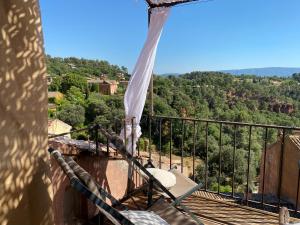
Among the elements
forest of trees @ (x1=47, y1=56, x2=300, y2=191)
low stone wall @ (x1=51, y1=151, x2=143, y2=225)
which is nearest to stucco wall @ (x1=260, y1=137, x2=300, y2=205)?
forest of trees @ (x1=47, y1=56, x2=300, y2=191)

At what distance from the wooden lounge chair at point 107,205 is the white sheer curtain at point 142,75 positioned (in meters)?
1.57

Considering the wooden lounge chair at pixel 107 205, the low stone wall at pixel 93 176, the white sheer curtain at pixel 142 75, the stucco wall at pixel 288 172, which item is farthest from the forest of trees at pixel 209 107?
the wooden lounge chair at pixel 107 205

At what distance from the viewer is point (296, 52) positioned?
133 ft

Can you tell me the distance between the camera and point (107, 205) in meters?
1.46

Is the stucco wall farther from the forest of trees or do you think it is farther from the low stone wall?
the low stone wall

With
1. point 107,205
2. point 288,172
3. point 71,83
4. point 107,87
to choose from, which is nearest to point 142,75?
point 107,205

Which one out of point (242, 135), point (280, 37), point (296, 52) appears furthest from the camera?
point (296, 52)

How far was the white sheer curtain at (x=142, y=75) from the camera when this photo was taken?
13.5 ft

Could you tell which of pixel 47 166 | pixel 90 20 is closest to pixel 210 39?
pixel 90 20

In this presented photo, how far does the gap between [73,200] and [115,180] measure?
0.63 m

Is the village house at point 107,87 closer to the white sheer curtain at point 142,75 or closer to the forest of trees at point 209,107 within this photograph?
the forest of trees at point 209,107

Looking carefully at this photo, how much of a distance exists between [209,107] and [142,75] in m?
30.5

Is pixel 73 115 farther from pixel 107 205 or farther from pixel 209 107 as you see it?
pixel 107 205

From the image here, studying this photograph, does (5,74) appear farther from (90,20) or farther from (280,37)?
(280,37)
